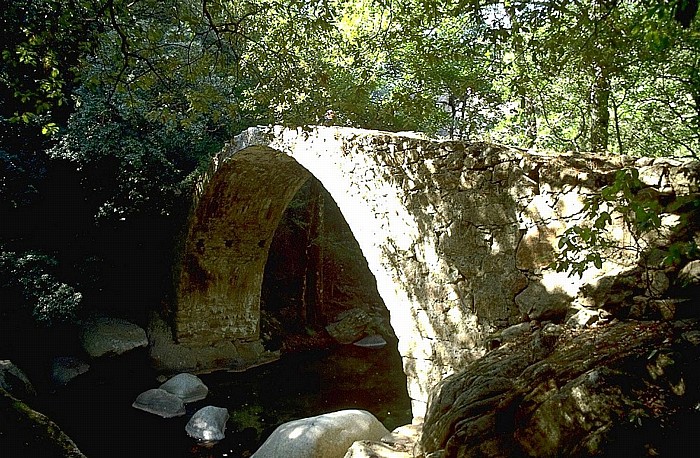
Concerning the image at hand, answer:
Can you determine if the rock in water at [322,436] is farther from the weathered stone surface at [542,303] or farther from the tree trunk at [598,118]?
the tree trunk at [598,118]

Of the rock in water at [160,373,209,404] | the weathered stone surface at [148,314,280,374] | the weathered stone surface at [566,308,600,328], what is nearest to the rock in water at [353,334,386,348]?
the weathered stone surface at [148,314,280,374]

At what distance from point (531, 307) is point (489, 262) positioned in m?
0.44

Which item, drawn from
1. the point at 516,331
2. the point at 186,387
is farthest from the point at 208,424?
the point at 516,331

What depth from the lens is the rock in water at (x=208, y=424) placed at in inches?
254

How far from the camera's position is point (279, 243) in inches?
437

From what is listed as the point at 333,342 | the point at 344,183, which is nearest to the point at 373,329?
the point at 333,342

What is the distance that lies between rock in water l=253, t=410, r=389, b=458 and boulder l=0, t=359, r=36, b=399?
3.26 metres

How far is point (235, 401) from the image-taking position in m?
7.64

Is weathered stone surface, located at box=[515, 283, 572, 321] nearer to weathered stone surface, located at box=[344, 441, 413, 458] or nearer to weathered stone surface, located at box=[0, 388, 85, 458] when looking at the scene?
weathered stone surface, located at box=[344, 441, 413, 458]

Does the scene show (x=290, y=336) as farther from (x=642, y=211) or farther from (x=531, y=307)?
(x=642, y=211)

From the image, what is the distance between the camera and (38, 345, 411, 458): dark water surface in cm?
627

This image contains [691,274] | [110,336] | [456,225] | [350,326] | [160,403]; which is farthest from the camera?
[350,326]

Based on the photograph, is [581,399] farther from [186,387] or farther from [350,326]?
[350,326]

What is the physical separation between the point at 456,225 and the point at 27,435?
9.06 ft
